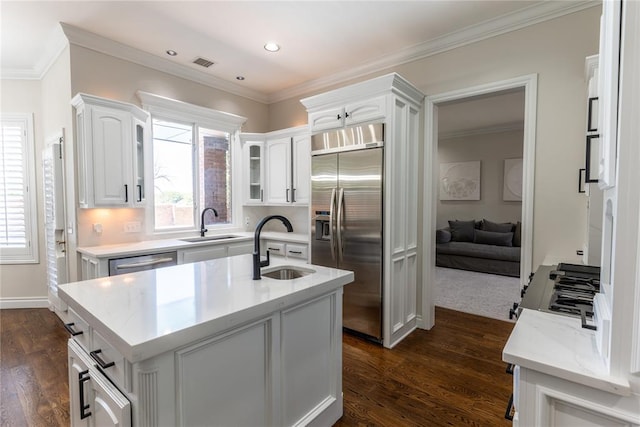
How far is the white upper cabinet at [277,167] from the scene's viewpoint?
4133 millimetres

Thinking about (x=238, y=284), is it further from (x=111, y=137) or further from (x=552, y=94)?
(x=552, y=94)

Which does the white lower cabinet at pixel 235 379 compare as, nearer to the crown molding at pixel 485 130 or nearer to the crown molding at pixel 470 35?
the crown molding at pixel 470 35

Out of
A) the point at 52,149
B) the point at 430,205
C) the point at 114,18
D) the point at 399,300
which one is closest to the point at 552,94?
the point at 430,205

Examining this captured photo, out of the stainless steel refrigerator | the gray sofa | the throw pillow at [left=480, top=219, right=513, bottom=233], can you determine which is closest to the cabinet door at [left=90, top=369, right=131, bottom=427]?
the stainless steel refrigerator

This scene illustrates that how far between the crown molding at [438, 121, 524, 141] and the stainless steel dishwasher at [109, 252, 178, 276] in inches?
258

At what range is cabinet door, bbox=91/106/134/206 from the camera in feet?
9.78

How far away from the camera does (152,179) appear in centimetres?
368

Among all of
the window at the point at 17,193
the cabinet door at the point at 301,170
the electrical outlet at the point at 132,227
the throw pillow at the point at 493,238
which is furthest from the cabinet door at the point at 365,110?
the throw pillow at the point at 493,238

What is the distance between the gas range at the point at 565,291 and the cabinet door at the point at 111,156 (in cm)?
349

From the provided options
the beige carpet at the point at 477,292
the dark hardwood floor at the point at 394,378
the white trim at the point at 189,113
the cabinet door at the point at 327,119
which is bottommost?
the dark hardwood floor at the point at 394,378

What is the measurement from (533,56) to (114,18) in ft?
12.5

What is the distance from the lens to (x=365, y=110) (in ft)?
9.92

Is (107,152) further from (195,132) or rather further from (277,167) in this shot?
(277,167)

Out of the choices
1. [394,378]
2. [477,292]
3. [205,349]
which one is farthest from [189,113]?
[477,292]
